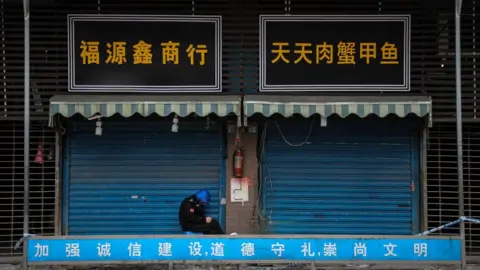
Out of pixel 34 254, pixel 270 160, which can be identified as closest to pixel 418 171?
pixel 270 160

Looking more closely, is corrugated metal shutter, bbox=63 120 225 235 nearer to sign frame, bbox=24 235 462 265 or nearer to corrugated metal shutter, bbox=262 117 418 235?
corrugated metal shutter, bbox=262 117 418 235

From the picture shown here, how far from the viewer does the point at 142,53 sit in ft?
26.6

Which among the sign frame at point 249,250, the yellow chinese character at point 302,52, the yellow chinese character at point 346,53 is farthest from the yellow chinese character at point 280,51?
the sign frame at point 249,250

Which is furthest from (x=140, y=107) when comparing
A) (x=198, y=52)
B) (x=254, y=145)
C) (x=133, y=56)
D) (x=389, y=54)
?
(x=389, y=54)

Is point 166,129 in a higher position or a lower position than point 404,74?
lower

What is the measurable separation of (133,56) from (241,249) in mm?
3745

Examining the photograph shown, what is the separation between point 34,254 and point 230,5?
503 cm

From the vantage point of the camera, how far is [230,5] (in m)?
8.28

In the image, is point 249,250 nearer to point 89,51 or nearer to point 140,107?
point 140,107

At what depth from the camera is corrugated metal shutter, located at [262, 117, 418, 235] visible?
27.7 ft

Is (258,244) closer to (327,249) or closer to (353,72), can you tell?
(327,249)

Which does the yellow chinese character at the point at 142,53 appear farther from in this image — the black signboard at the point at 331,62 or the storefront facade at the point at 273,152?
the black signboard at the point at 331,62

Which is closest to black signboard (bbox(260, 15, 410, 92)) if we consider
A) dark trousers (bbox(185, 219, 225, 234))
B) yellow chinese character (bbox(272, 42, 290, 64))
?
yellow chinese character (bbox(272, 42, 290, 64))

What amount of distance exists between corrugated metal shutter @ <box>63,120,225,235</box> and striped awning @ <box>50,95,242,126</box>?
3.17ft
